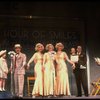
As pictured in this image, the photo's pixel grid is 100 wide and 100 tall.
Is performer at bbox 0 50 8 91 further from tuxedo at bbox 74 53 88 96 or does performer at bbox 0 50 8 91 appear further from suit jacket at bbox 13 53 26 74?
tuxedo at bbox 74 53 88 96

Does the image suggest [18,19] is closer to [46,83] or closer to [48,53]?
[48,53]

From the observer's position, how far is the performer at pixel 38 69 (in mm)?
4195

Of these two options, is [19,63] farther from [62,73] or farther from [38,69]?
[62,73]

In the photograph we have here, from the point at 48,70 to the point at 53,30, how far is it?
0.46 metres

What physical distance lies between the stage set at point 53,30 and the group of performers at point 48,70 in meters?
0.04

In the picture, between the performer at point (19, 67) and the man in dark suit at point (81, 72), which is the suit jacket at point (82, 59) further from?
the performer at point (19, 67)

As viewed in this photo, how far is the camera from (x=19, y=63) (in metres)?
4.23

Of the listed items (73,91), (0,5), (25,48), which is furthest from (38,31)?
(73,91)

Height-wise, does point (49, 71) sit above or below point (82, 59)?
below

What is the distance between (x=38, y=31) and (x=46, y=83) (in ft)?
1.95

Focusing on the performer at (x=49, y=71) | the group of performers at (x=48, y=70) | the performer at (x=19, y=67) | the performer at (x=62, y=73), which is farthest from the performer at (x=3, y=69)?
the performer at (x=62, y=73)

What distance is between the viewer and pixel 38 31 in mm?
4336

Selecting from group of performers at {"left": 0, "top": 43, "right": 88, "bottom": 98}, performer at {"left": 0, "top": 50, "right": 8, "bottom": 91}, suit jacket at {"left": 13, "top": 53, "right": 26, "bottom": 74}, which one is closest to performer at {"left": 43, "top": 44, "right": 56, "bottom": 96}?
group of performers at {"left": 0, "top": 43, "right": 88, "bottom": 98}

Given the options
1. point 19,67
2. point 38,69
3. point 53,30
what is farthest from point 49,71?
point 53,30
